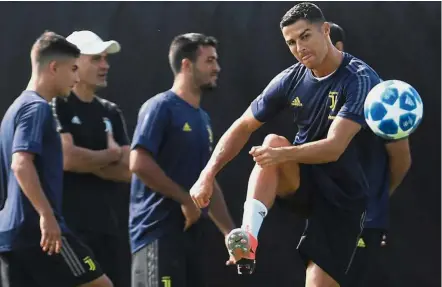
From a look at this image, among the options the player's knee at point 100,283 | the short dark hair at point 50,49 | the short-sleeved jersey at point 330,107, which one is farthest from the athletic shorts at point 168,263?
the short dark hair at point 50,49

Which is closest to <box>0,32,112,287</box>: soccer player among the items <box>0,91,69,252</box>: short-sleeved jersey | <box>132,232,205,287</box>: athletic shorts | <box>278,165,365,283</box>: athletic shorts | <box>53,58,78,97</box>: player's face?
<box>0,91,69,252</box>: short-sleeved jersey

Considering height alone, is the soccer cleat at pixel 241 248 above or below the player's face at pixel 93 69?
below

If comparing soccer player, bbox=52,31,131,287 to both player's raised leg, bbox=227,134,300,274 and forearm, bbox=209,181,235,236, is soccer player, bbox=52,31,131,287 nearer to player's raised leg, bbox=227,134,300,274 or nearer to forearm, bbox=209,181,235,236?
forearm, bbox=209,181,235,236

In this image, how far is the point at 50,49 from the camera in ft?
21.8

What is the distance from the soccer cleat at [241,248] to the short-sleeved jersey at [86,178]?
1.87 meters

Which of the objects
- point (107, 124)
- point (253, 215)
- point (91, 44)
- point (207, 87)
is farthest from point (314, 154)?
point (91, 44)

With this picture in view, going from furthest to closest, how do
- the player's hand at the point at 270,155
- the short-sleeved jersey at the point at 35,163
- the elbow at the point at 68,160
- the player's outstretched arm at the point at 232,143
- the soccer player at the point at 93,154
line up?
the soccer player at the point at 93,154 < the elbow at the point at 68,160 < the short-sleeved jersey at the point at 35,163 < the player's outstretched arm at the point at 232,143 < the player's hand at the point at 270,155

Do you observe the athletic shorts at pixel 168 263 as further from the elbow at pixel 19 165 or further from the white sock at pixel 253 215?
the white sock at pixel 253 215

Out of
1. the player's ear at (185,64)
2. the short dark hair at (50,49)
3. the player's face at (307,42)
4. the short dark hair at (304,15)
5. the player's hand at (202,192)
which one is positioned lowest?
the player's hand at (202,192)

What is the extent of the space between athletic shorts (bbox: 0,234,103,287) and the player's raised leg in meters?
1.14

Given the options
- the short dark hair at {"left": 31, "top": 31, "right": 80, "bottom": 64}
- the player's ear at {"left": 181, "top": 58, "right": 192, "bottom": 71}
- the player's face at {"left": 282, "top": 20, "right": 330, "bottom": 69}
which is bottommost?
the player's ear at {"left": 181, "top": 58, "right": 192, "bottom": 71}

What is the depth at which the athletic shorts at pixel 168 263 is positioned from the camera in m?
6.72

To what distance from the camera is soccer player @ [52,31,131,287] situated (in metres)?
7.20

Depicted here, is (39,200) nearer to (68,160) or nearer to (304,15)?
(68,160)
